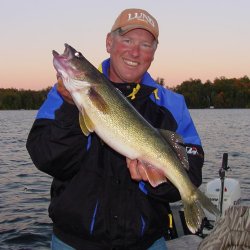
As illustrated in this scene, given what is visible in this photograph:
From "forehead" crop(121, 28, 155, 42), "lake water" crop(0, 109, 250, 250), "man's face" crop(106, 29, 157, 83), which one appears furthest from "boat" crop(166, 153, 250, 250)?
"lake water" crop(0, 109, 250, 250)

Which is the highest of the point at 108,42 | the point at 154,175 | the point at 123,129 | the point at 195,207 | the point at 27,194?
the point at 108,42

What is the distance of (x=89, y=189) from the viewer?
3.74 metres

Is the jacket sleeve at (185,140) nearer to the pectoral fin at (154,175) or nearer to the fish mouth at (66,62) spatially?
the pectoral fin at (154,175)

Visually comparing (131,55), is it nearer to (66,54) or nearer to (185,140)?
(66,54)

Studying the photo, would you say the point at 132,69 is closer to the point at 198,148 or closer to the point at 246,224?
the point at 198,148

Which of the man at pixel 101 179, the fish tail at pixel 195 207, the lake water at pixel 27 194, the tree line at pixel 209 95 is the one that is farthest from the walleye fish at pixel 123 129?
the tree line at pixel 209 95

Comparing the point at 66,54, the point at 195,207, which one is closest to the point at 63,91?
the point at 66,54

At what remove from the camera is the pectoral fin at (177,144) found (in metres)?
3.84

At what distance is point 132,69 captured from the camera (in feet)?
13.5

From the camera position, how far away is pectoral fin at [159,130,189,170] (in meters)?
3.84

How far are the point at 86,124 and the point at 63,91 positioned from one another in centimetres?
38

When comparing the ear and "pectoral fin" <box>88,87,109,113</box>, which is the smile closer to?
the ear

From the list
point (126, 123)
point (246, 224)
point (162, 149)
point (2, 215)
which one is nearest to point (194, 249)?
point (246, 224)

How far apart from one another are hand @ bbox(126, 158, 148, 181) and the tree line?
114m
